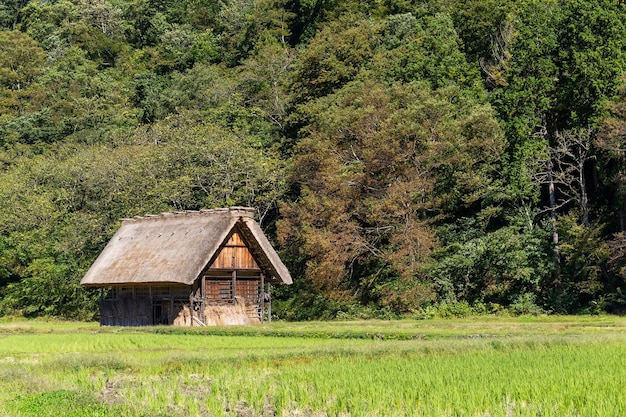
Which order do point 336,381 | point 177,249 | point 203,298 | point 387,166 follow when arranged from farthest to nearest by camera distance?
1. point 387,166
2. point 177,249
3. point 203,298
4. point 336,381

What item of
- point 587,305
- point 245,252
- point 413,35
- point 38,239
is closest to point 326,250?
point 245,252

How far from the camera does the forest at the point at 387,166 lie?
3009 centimetres

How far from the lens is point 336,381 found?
10.8 metres

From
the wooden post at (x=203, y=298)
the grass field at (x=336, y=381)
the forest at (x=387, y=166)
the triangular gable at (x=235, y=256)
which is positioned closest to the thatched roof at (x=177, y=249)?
the triangular gable at (x=235, y=256)

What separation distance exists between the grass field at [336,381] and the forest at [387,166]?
13.8m

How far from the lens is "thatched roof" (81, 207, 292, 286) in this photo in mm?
29875

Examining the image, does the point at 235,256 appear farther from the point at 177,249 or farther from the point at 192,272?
the point at 192,272

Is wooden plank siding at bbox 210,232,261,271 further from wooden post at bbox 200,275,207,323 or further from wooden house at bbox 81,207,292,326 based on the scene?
wooden post at bbox 200,275,207,323

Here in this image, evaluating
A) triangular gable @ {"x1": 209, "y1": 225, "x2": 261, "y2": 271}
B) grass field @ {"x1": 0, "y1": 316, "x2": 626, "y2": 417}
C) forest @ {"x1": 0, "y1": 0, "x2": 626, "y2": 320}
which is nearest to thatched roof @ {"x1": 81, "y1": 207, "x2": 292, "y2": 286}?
triangular gable @ {"x1": 209, "y1": 225, "x2": 261, "y2": 271}

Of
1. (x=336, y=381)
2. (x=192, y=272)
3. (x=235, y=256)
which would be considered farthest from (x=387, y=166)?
(x=336, y=381)

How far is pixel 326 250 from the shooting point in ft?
102

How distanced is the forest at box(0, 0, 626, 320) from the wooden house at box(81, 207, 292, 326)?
2.43 meters

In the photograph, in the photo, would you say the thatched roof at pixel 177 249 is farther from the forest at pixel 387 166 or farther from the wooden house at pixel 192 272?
the forest at pixel 387 166

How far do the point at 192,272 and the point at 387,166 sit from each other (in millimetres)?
9128
